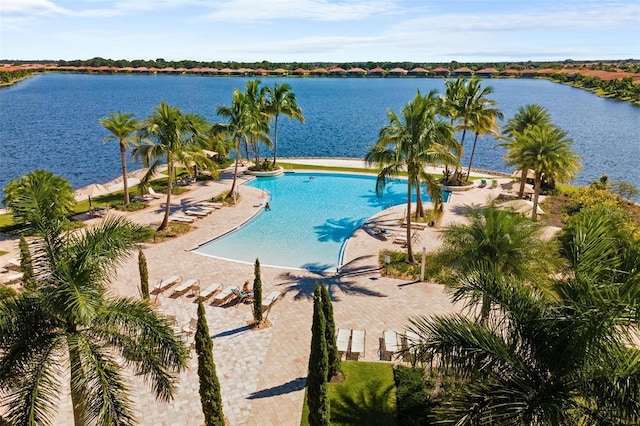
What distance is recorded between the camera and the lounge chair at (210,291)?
18519 mm

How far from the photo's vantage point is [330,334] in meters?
13.4

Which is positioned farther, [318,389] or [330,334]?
[330,334]

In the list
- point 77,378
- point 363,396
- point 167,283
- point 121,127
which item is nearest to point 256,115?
point 121,127

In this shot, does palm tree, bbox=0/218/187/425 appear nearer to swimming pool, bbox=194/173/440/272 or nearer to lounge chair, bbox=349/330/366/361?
lounge chair, bbox=349/330/366/361

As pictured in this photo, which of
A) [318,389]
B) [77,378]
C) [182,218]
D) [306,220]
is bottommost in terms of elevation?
[306,220]

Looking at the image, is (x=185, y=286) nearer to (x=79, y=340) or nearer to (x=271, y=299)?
(x=271, y=299)

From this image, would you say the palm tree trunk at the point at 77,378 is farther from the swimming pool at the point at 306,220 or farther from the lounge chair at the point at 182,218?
the lounge chair at the point at 182,218

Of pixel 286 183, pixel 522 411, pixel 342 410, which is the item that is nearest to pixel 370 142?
pixel 286 183

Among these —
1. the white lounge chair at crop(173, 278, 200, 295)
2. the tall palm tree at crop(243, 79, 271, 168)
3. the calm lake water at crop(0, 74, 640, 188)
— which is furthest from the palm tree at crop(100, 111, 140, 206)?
the calm lake water at crop(0, 74, 640, 188)

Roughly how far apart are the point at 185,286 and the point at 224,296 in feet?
6.73

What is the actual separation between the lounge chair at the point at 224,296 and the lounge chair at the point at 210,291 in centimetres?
27

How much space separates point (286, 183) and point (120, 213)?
14.6m

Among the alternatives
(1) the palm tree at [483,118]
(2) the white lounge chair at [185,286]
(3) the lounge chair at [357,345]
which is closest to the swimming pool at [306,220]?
(2) the white lounge chair at [185,286]

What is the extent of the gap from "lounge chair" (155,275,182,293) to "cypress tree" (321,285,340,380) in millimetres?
9146
